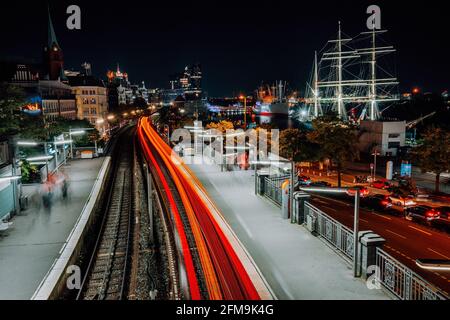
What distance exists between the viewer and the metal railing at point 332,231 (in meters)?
12.8

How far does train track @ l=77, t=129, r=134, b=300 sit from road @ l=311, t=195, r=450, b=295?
12448 mm

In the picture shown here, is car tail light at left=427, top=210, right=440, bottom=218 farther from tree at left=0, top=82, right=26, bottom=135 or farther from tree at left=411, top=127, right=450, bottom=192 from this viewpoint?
tree at left=0, top=82, right=26, bottom=135

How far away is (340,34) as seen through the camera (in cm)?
8612

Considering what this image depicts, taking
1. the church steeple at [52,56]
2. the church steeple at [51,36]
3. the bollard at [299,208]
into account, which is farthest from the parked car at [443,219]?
the church steeple at [51,36]

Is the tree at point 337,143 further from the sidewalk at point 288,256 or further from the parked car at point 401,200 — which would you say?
the sidewalk at point 288,256

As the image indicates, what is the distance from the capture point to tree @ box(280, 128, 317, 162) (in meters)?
43.4

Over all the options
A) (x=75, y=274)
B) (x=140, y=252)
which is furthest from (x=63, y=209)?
(x=75, y=274)

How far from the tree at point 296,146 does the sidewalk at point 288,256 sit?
2255 cm

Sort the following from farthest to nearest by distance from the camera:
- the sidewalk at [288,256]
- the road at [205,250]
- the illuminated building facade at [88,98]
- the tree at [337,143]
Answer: the illuminated building facade at [88,98], the tree at [337,143], the road at [205,250], the sidewalk at [288,256]

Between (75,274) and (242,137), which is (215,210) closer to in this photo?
(75,274)

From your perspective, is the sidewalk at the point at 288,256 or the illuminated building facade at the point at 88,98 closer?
the sidewalk at the point at 288,256

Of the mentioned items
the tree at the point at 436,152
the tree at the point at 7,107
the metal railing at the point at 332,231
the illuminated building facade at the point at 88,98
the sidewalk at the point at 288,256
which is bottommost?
the sidewalk at the point at 288,256

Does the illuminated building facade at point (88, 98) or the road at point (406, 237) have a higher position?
the illuminated building facade at point (88, 98)
